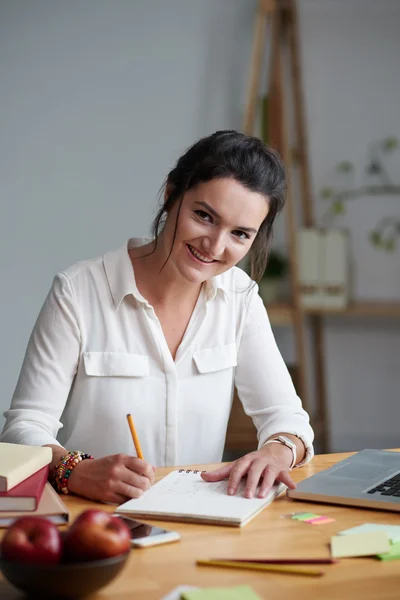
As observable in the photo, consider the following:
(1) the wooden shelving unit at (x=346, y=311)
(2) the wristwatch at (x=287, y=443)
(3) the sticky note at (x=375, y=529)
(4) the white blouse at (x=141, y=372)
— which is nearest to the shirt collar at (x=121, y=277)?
(4) the white blouse at (x=141, y=372)

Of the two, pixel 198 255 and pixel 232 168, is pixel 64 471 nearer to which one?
pixel 198 255

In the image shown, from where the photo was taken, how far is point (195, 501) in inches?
51.4

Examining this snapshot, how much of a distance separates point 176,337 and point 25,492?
2.62 ft

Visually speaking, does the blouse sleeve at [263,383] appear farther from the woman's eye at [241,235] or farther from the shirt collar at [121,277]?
the woman's eye at [241,235]

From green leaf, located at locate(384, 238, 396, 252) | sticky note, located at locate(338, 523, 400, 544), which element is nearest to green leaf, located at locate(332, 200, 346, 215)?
green leaf, located at locate(384, 238, 396, 252)

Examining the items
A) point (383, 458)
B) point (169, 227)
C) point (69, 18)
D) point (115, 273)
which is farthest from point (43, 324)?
point (69, 18)

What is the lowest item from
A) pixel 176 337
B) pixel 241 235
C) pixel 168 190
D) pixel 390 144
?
pixel 176 337

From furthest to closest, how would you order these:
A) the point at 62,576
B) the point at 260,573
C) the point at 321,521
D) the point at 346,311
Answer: the point at 346,311 < the point at 321,521 < the point at 260,573 < the point at 62,576

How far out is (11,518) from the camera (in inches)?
45.5

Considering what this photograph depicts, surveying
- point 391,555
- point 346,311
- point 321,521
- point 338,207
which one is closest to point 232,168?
point 321,521

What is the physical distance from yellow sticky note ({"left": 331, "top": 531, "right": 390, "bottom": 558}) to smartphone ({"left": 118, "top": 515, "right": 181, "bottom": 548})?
22 cm

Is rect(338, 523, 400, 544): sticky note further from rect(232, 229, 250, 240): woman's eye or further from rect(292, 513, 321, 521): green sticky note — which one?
rect(232, 229, 250, 240): woman's eye

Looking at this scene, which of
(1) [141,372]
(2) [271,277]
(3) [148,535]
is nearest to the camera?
(3) [148,535]

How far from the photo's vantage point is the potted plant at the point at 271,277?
4.26m
